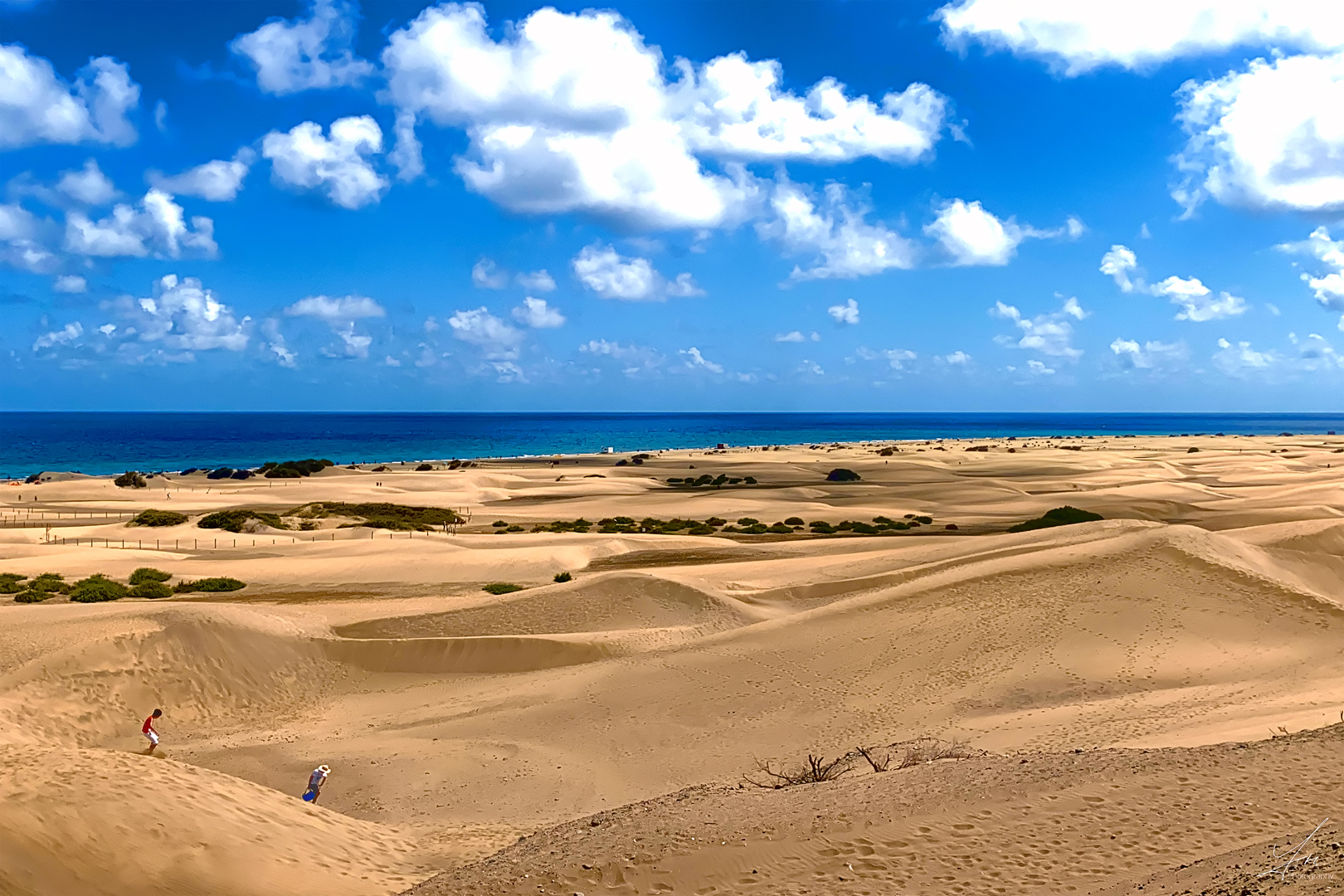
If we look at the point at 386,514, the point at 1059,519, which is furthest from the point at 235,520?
the point at 1059,519

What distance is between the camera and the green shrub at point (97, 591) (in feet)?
86.4

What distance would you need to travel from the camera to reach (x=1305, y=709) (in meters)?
13.5

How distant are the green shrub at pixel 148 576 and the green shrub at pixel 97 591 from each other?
759mm

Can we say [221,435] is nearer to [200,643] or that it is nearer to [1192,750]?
[200,643]

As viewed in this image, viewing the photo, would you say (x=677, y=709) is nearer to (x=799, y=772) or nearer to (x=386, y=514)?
(x=799, y=772)

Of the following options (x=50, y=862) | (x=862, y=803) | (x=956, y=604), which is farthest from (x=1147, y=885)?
(x=956, y=604)

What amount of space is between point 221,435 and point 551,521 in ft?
541

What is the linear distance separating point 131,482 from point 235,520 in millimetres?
22675

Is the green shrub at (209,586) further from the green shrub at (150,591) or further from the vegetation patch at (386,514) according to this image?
the vegetation patch at (386,514)

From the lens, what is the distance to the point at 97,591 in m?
26.8

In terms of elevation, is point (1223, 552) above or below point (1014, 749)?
above

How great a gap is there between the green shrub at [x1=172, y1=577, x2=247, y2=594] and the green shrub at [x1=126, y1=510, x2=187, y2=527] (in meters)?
16.5

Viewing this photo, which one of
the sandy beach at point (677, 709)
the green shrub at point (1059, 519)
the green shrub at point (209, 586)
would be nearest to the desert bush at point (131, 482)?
the sandy beach at point (677, 709)

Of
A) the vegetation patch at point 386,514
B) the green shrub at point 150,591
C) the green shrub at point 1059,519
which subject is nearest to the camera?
the green shrub at point 150,591
